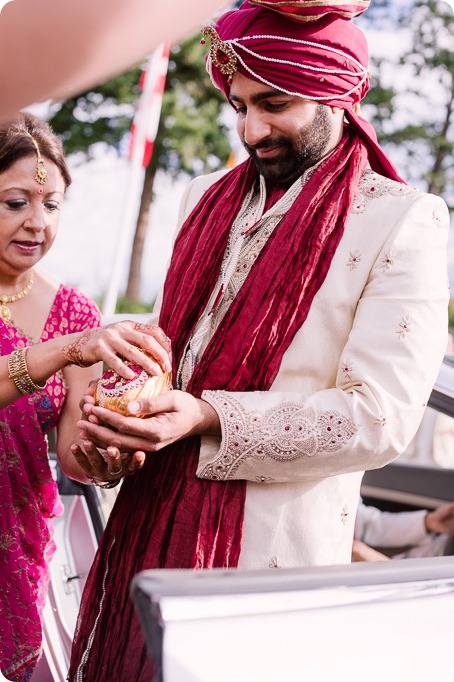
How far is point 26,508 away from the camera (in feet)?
7.69

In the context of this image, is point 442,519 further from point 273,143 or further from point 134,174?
point 134,174

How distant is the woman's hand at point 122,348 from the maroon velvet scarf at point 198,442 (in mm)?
162

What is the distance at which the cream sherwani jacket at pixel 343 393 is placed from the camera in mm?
1944

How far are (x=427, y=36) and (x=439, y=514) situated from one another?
48.8 ft

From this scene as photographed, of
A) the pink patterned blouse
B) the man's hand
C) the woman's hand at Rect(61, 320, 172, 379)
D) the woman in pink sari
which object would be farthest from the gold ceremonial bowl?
the man's hand

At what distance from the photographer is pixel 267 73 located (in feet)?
6.97

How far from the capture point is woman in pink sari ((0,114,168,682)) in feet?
7.50

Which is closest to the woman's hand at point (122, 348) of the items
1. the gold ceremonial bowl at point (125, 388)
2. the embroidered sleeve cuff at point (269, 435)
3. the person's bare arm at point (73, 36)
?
the gold ceremonial bowl at point (125, 388)

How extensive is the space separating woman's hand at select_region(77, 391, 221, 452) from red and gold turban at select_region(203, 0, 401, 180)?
0.79 m

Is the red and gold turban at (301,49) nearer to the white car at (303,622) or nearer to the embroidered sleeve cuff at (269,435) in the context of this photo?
the embroidered sleeve cuff at (269,435)

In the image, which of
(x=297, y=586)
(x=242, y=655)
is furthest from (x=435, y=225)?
(x=242, y=655)

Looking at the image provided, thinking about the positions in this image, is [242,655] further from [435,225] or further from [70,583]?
[70,583]

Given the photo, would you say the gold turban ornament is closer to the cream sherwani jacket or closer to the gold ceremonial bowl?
the cream sherwani jacket

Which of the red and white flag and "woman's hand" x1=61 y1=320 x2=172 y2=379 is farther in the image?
the red and white flag
